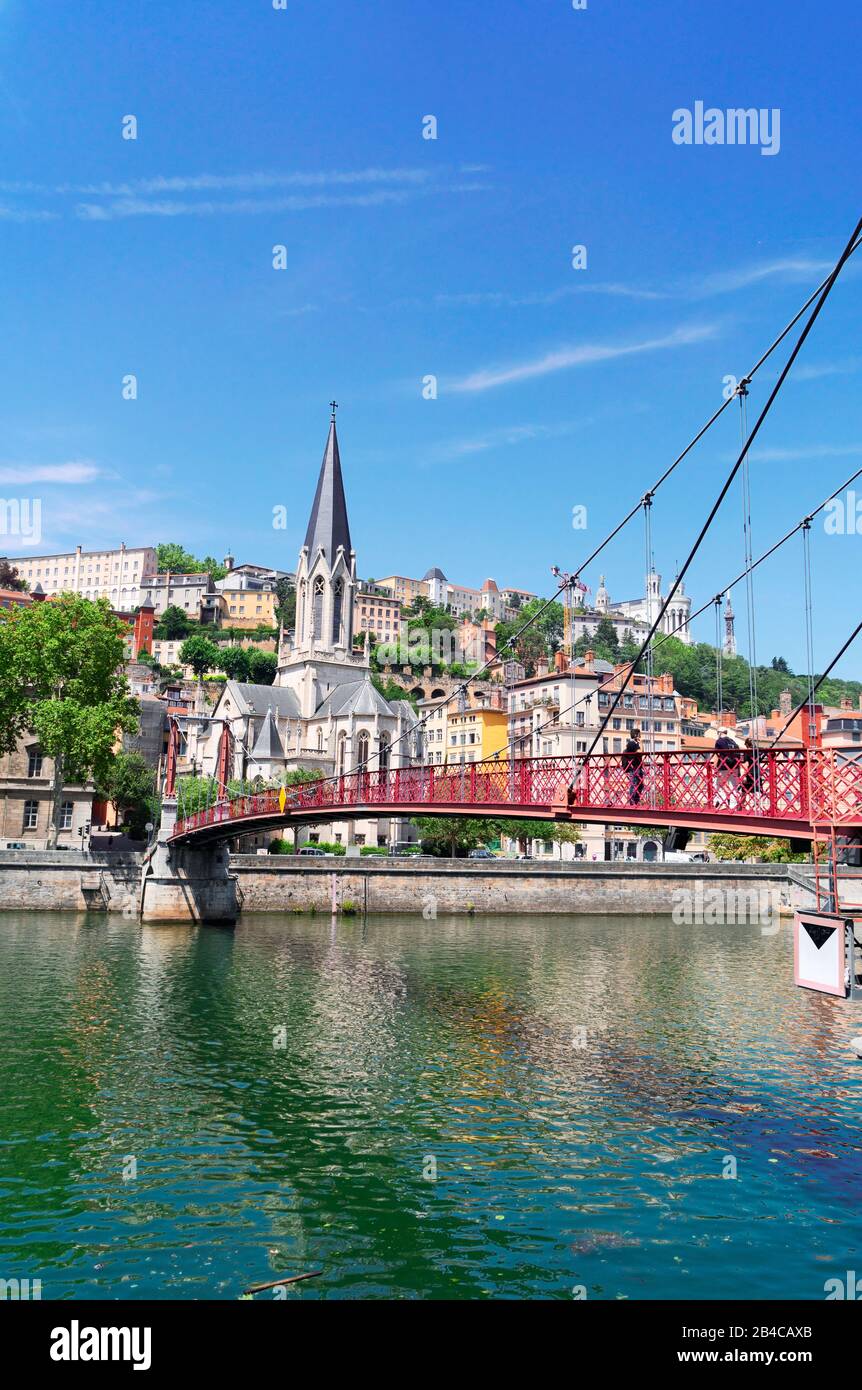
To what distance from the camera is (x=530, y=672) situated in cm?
15575

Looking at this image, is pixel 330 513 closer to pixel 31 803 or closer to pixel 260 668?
pixel 31 803

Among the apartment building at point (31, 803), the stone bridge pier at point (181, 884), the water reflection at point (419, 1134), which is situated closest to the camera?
the water reflection at point (419, 1134)

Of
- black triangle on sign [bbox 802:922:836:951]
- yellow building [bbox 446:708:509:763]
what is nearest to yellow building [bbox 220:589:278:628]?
yellow building [bbox 446:708:509:763]

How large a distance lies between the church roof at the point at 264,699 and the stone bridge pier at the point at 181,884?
40511mm

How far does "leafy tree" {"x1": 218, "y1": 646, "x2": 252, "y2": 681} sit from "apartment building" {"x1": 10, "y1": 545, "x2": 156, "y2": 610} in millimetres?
39976

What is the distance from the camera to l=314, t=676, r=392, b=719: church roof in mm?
85125

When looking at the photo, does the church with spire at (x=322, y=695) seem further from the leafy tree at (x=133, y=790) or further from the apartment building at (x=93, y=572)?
the apartment building at (x=93, y=572)

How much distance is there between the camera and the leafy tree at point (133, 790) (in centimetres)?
6788

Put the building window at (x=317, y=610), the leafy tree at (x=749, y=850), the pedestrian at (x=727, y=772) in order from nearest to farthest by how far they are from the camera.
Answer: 1. the pedestrian at (x=727, y=772)
2. the leafy tree at (x=749, y=850)
3. the building window at (x=317, y=610)

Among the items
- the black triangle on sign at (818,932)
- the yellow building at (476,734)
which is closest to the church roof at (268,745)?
the yellow building at (476,734)

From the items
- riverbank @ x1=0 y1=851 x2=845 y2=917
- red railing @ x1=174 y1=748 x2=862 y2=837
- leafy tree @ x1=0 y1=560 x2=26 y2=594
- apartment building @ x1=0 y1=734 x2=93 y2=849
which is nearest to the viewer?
red railing @ x1=174 y1=748 x2=862 y2=837

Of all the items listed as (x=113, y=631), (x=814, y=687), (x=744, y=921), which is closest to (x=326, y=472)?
(x=113, y=631)

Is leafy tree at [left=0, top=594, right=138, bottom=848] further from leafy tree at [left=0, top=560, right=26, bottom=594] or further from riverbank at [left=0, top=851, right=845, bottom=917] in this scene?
leafy tree at [left=0, top=560, right=26, bottom=594]
